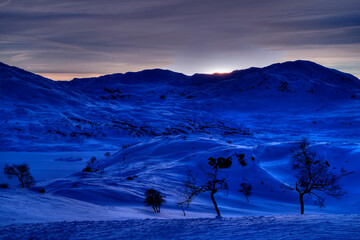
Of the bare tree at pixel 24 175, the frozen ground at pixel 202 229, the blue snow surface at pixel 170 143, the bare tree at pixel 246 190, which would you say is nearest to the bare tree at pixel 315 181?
the blue snow surface at pixel 170 143


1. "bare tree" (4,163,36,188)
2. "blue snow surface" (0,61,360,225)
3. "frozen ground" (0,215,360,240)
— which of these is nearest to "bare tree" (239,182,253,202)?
"blue snow surface" (0,61,360,225)

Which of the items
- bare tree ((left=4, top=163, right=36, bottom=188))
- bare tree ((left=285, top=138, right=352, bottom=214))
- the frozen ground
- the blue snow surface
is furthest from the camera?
bare tree ((left=4, top=163, right=36, bottom=188))

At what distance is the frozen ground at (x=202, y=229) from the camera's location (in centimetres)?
799

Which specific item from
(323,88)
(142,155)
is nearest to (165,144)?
(142,155)

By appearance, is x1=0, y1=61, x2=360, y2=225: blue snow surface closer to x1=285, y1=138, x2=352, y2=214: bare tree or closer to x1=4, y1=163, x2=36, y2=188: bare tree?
x1=285, y1=138, x2=352, y2=214: bare tree

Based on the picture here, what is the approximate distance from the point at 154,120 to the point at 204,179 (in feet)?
202

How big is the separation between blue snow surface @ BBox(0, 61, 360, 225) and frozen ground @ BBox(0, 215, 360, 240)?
144 centimetres

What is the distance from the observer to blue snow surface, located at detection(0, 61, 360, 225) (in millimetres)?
17984

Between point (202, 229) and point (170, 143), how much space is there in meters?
29.6

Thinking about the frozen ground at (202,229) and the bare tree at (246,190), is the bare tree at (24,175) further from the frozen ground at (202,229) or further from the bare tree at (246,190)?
the bare tree at (246,190)

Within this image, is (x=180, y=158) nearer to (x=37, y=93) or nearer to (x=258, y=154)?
(x=258, y=154)

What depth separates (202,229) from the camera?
9.11 m

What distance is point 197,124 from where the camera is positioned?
8669cm

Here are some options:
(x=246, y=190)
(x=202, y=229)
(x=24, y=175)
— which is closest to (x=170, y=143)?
(x=246, y=190)
